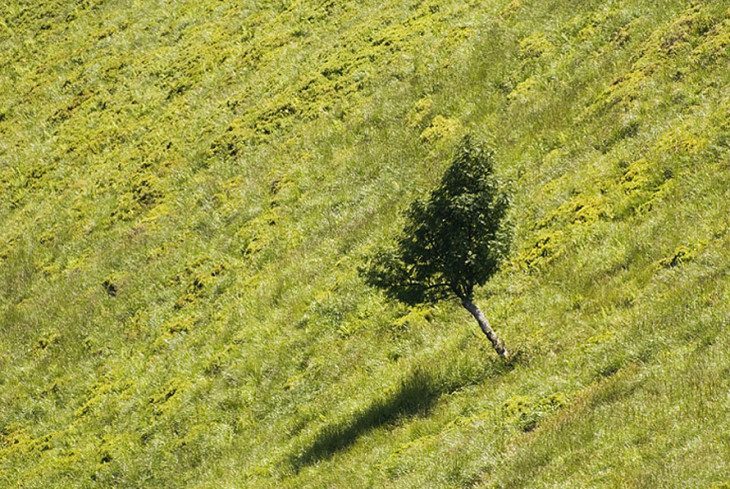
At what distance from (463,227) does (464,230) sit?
63 millimetres

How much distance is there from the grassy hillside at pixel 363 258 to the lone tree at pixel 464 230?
162 centimetres

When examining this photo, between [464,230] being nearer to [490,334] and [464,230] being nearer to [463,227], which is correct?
[463,227]

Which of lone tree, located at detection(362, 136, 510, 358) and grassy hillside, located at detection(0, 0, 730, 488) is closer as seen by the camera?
grassy hillside, located at detection(0, 0, 730, 488)

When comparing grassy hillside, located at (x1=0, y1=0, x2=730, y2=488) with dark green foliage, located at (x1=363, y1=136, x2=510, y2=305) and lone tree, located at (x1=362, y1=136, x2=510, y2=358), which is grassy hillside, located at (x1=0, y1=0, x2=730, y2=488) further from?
dark green foliage, located at (x1=363, y1=136, x2=510, y2=305)

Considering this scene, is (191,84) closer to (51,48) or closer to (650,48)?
Result: (51,48)

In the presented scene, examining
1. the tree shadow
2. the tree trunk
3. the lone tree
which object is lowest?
the tree shadow

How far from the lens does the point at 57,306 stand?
116 feet

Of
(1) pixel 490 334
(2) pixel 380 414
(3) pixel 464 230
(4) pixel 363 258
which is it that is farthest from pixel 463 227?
(4) pixel 363 258

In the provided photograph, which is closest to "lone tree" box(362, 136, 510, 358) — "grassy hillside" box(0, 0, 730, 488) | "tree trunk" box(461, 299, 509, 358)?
"tree trunk" box(461, 299, 509, 358)

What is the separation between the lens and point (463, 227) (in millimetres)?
18453

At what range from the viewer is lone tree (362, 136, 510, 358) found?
18.4 metres

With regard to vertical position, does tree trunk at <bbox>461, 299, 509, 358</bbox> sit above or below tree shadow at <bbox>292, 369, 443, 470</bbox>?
above

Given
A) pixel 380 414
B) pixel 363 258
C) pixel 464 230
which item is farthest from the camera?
pixel 363 258

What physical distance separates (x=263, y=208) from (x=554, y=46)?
11759mm
